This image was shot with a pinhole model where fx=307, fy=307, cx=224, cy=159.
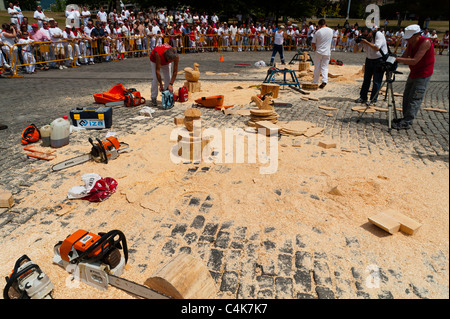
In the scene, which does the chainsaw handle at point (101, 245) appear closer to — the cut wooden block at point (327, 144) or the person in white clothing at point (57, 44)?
the cut wooden block at point (327, 144)

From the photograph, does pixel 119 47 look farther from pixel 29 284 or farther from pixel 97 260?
pixel 29 284

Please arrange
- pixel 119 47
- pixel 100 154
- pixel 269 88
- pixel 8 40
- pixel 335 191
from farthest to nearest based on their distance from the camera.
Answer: pixel 119 47 → pixel 8 40 → pixel 269 88 → pixel 100 154 → pixel 335 191

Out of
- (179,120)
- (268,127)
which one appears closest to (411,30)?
(268,127)

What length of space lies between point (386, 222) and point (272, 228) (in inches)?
48.6

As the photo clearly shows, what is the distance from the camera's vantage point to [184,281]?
2408 millimetres

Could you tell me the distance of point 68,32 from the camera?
50.8ft

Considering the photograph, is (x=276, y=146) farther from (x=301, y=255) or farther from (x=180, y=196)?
(x=301, y=255)

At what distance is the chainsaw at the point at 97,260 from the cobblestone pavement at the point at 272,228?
52 cm

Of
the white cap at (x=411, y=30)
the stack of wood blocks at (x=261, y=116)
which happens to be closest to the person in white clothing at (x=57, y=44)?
the stack of wood blocks at (x=261, y=116)

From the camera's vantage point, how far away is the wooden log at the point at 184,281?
237 centimetres

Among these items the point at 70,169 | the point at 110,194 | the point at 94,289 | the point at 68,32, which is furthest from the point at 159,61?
the point at 68,32

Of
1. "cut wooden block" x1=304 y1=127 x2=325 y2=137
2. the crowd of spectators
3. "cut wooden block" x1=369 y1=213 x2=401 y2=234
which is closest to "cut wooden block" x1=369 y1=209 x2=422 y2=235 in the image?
"cut wooden block" x1=369 y1=213 x2=401 y2=234

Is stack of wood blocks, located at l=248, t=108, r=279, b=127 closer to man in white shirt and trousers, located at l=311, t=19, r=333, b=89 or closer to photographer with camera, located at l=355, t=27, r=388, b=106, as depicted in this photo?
photographer with camera, located at l=355, t=27, r=388, b=106

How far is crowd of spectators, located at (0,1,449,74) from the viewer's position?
1394 cm
